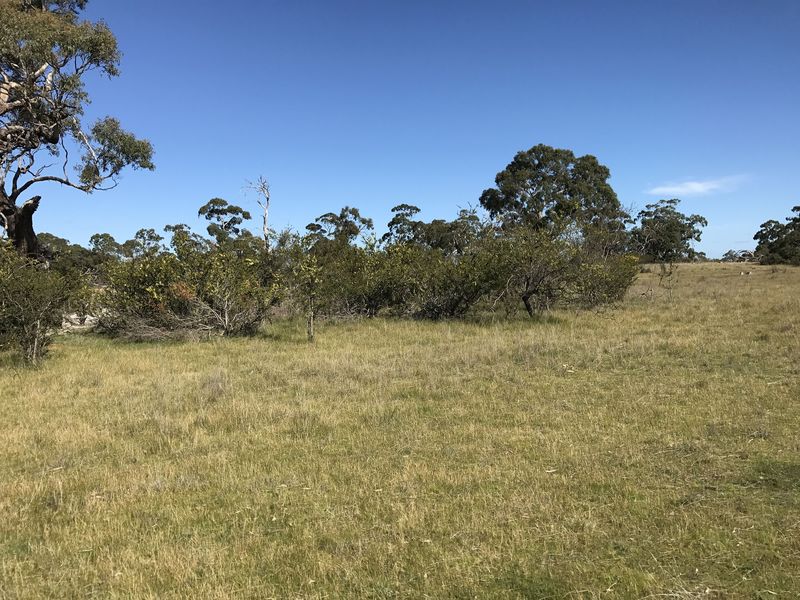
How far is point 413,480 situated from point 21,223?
21228mm

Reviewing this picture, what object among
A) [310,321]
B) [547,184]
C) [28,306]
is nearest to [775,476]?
[310,321]

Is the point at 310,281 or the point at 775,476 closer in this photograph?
the point at 775,476

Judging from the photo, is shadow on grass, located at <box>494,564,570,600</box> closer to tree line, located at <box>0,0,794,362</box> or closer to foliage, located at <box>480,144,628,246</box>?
tree line, located at <box>0,0,794,362</box>

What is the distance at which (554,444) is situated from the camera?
585cm

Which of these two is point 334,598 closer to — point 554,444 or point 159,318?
point 554,444

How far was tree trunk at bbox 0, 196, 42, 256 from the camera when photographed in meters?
19.2

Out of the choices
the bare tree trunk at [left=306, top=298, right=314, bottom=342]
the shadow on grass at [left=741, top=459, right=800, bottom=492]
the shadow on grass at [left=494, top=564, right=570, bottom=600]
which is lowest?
the shadow on grass at [left=494, top=564, right=570, bottom=600]

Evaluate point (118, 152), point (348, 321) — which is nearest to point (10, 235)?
point (118, 152)

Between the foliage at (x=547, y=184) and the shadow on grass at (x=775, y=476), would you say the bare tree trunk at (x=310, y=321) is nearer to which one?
the shadow on grass at (x=775, y=476)

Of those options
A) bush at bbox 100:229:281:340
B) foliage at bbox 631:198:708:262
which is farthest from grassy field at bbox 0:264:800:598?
foliage at bbox 631:198:708:262

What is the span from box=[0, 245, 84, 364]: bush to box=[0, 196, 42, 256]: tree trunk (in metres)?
7.94

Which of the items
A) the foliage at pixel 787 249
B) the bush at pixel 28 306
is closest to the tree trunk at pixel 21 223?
the bush at pixel 28 306

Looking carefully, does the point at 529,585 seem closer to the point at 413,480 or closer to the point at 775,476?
the point at 413,480

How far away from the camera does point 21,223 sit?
1997 cm
